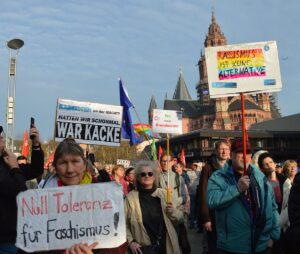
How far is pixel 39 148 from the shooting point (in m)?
4.09

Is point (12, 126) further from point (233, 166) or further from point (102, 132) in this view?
point (233, 166)

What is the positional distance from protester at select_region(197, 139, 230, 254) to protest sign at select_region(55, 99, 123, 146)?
9.01ft

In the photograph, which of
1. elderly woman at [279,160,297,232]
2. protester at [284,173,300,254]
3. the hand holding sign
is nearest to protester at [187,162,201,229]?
elderly woman at [279,160,297,232]

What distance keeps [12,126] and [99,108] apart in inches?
471

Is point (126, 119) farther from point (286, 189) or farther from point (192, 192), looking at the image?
point (286, 189)

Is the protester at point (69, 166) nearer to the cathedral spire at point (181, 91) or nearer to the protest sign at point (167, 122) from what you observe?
the protest sign at point (167, 122)

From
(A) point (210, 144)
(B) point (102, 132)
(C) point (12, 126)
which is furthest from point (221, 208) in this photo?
(A) point (210, 144)

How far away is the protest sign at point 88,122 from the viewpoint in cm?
827

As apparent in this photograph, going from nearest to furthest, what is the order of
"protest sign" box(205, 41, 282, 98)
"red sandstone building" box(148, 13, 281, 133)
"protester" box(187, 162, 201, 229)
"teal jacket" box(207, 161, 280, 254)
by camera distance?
1. "teal jacket" box(207, 161, 280, 254)
2. "protest sign" box(205, 41, 282, 98)
3. "protester" box(187, 162, 201, 229)
4. "red sandstone building" box(148, 13, 281, 133)

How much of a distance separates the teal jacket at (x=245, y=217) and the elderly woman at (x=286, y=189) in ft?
4.13

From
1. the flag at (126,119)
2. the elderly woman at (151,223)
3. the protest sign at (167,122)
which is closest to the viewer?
the elderly woman at (151,223)

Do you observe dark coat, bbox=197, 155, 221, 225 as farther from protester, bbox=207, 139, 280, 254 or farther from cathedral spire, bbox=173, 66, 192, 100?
cathedral spire, bbox=173, 66, 192, 100

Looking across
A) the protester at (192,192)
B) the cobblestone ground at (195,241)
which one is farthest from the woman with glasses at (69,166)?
Answer: the protester at (192,192)

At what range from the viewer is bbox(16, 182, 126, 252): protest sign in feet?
8.45
